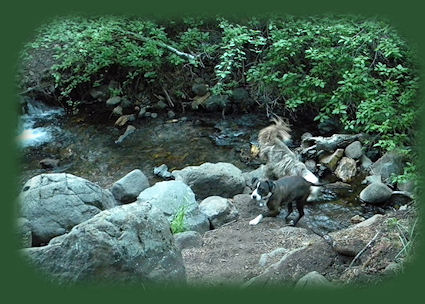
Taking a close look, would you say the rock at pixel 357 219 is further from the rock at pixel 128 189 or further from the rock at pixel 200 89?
the rock at pixel 200 89

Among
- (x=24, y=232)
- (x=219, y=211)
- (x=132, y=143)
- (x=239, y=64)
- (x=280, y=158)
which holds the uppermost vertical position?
(x=239, y=64)

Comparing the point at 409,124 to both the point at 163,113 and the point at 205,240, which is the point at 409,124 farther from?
the point at 163,113

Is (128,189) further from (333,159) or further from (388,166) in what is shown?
(388,166)

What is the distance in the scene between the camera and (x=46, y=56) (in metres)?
13.9

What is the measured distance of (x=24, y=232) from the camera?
6.12 m

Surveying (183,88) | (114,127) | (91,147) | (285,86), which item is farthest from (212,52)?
(91,147)

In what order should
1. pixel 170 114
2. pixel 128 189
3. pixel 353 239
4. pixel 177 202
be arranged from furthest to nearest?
pixel 170 114
pixel 128 189
pixel 177 202
pixel 353 239

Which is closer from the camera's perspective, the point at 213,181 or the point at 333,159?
the point at 213,181

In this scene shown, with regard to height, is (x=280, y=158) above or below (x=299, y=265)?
below

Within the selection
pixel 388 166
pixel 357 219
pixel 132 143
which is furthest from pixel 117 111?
pixel 357 219

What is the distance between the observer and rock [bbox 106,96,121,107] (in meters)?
13.7

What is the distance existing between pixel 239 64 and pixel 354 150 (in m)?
4.14

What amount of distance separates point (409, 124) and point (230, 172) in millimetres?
3334

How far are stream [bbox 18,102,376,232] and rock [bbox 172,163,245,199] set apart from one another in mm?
1216
